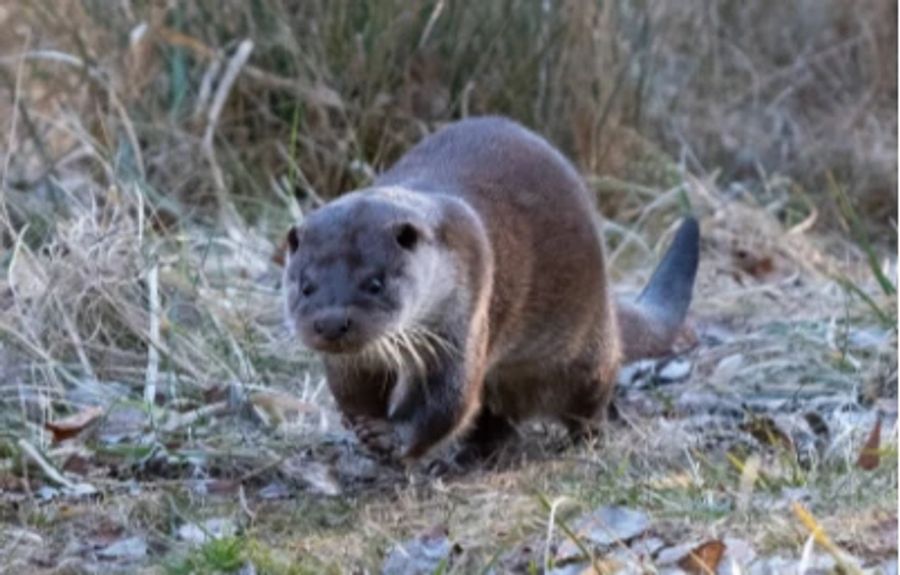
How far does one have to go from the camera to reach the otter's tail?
5.36 m

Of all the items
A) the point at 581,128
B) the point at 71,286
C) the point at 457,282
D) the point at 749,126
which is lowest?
the point at 749,126

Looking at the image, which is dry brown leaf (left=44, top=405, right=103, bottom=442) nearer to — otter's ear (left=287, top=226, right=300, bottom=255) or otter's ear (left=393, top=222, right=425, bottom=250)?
otter's ear (left=287, top=226, right=300, bottom=255)

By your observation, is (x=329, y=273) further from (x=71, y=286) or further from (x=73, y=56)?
(x=73, y=56)

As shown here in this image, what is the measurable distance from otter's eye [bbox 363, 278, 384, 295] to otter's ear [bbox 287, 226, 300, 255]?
18cm

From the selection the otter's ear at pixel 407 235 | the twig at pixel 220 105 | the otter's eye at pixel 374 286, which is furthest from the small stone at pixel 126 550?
the twig at pixel 220 105

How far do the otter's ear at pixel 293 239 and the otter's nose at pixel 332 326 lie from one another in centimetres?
23

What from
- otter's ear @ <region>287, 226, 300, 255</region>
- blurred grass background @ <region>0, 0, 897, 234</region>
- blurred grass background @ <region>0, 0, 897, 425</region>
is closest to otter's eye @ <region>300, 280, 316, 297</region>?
otter's ear @ <region>287, 226, 300, 255</region>

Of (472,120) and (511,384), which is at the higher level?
(472,120)

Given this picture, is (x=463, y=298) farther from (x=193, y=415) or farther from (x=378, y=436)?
(x=193, y=415)

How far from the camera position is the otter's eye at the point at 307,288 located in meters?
3.98

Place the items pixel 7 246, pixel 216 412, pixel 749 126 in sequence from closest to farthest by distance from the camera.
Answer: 1. pixel 216 412
2. pixel 7 246
3. pixel 749 126

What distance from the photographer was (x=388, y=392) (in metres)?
4.36

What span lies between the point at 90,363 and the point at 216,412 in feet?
1.50

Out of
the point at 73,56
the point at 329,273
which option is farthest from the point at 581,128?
the point at 329,273
